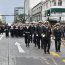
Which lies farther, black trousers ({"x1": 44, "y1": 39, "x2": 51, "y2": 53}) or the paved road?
black trousers ({"x1": 44, "y1": 39, "x2": 51, "y2": 53})

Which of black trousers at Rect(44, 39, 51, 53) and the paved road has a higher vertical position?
black trousers at Rect(44, 39, 51, 53)

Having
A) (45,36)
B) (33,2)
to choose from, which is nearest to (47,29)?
(45,36)

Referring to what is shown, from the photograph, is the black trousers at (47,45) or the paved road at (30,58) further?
the black trousers at (47,45)

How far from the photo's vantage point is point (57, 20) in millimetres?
56875

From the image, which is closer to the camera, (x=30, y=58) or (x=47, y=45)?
(x=30, y=58)

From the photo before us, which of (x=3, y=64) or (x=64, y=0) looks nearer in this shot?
(x=3, y=64)

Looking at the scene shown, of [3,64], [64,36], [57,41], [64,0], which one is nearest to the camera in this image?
[3,64]

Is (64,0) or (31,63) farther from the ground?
(64,0)

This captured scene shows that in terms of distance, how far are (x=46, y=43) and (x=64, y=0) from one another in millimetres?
67374

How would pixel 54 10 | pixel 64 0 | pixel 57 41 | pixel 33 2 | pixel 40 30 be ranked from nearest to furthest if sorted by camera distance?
pixel 57 41 → pixel 40 30 → pixel 54 10 → pixel 64 0 → pixel 33 2

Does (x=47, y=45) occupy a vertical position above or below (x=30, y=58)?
above

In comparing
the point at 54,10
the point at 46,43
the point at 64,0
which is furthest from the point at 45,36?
the point at 64,0

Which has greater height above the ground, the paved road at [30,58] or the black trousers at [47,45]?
the black trousers at [47,45]

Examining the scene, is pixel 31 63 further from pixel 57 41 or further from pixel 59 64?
pixel 57 41
